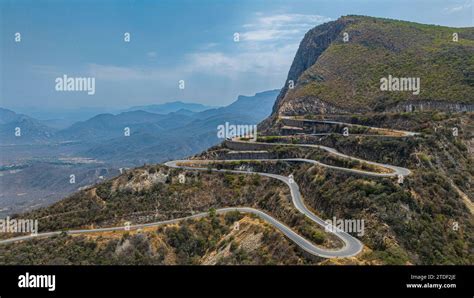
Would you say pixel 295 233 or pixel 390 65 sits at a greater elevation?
pixel 390 65

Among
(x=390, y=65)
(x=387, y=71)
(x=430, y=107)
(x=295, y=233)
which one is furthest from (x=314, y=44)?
(x=295, y=233)

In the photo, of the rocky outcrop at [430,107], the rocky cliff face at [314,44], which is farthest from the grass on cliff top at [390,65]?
the rocky cliff face at [314,44]

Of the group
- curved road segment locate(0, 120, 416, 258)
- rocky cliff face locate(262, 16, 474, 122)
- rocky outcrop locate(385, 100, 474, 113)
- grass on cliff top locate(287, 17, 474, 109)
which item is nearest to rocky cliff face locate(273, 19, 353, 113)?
rocky cliff face locate(262, 16, 474, 122)

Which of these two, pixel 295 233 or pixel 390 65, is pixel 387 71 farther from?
pixel 295 233

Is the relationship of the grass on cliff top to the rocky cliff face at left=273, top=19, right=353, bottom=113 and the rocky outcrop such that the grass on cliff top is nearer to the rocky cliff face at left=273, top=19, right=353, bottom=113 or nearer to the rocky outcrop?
the rocky outcrop

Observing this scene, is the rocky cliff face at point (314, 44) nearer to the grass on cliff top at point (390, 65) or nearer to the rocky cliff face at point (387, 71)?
the rocky cliff face at point (387, 71)

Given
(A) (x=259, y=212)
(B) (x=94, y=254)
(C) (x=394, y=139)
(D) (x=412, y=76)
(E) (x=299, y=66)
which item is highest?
(E) (x=299, y=66)
